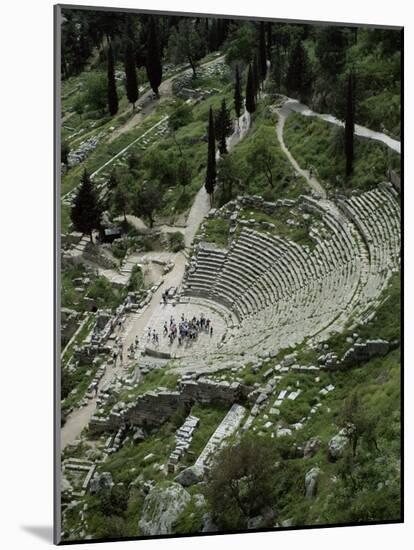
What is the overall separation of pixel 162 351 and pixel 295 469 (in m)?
3.57

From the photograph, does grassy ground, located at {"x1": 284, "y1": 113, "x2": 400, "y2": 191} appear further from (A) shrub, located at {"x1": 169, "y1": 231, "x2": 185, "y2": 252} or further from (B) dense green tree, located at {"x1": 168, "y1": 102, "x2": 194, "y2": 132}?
(A) shrub, located at {"x1": 169, "y1": 231, "x2": 185, "y2": 252}

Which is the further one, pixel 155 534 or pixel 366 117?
pixel 366 117

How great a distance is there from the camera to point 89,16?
86.3 feet

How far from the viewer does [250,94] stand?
1127 inches

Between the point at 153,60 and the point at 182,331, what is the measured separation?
553 centimetres

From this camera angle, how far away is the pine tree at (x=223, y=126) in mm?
28031

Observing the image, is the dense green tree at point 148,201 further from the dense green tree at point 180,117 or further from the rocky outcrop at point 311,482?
the rocky outcrop at point 311,482

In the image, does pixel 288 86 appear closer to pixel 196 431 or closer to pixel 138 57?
pixel 138 57

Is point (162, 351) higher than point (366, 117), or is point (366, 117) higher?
point (366, 117)

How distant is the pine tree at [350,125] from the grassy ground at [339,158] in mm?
105

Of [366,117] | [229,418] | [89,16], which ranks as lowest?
[229,418]

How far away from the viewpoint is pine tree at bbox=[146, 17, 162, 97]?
27.3 m

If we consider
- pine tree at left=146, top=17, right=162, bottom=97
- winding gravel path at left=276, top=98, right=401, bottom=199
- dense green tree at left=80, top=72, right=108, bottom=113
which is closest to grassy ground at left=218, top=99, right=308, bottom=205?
winding gravel path at left=276, top=98, right=401, bottom=199

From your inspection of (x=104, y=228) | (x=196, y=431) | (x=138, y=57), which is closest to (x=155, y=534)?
(x=196, y=431)
